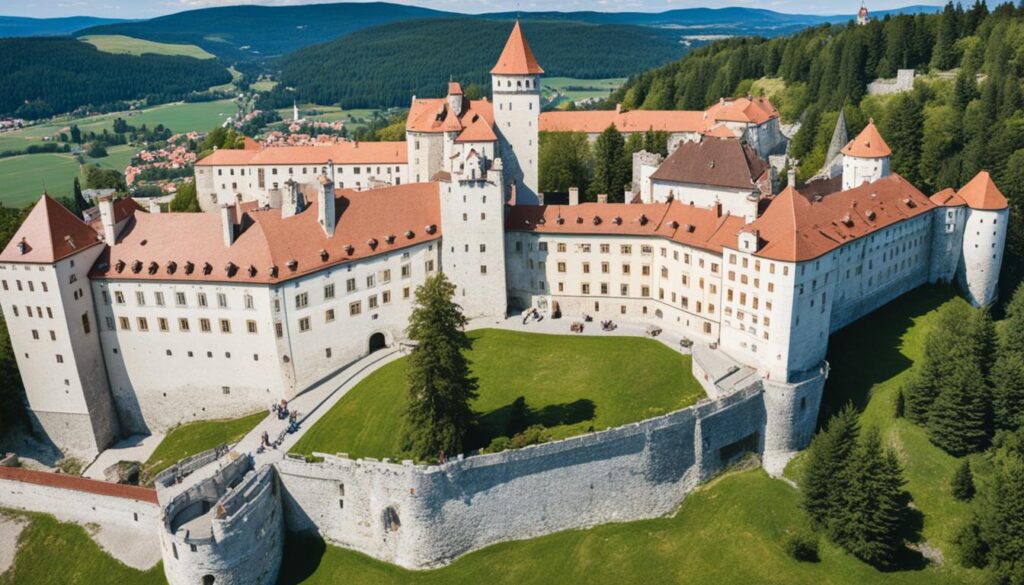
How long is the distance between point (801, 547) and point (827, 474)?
538 centimetres

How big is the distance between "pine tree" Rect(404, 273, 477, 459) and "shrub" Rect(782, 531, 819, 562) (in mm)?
21475

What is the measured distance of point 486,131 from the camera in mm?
88375

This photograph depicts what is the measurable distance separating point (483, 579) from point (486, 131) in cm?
4844

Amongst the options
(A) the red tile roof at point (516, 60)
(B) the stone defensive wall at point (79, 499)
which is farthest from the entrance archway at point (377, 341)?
(A) the red tile roof at point (516, 60)

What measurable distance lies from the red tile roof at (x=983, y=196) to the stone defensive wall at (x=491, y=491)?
136 ft

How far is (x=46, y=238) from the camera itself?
208 feet

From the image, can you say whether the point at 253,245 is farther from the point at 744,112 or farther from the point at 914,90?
the point at 914,90

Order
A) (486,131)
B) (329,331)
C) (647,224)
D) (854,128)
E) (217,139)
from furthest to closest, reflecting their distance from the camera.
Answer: (217,139) → (854,128) → (486,131) → (647,224) → (329,331)

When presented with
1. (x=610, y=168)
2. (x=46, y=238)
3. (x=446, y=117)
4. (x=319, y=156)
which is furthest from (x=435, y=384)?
(x=319, y=156)

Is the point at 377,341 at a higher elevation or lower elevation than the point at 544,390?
higher

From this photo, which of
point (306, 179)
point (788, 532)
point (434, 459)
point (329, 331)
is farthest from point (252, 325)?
point (306, 179)

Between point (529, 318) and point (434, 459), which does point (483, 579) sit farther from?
point (529, 318)

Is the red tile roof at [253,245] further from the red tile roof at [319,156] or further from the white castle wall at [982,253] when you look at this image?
the white castle wall at [982,253]

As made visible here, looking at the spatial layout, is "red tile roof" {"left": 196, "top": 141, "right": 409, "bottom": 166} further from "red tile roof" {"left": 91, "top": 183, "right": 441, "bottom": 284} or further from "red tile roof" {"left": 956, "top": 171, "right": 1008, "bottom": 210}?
"red tile roof" {"left": 956, "top": 171, "right": 1008, "bottom": 210}
